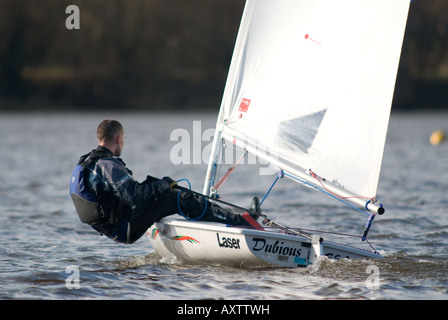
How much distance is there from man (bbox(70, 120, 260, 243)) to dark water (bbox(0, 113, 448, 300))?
485 millimetres

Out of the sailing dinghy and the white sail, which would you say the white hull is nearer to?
the sailing dinghy

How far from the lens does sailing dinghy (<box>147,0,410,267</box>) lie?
6.16 meters

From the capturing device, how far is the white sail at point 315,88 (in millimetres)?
6242

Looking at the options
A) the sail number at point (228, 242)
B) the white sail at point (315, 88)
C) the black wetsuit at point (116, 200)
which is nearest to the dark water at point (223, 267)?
the sail number at point (228, 242)

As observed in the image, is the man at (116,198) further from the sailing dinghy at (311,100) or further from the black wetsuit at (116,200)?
the sailing dinghy at (311,100)

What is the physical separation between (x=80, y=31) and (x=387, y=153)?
30853mm

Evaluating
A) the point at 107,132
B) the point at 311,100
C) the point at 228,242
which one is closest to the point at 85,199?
the point at 107,132

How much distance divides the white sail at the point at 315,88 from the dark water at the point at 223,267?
985mm

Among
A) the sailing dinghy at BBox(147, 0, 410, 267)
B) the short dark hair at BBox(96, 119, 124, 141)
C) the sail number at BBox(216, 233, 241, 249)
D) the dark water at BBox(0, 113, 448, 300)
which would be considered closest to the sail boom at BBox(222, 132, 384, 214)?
the sailing dinghy at BBox(147, 0, 410, 267)

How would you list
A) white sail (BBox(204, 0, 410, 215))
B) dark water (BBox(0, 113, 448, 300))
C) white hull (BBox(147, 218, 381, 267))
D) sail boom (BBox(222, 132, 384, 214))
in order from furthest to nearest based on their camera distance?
white sail (BBox(204, 0, 410, 215)) < sail boom (BBox(222, 132, 384, 214)) < white hull (BBox(147, 218, 381, 267)) < dark water (BBox(0, 113, 448, 300))

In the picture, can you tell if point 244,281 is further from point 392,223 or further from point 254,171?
point 254,171

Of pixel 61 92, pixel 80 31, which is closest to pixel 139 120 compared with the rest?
pixel 61 92

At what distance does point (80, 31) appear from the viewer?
148ft
